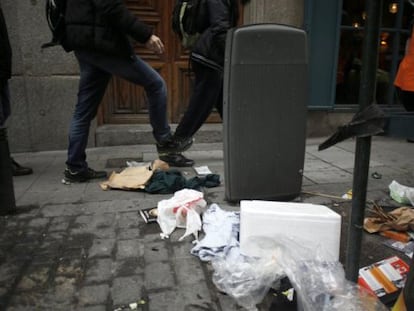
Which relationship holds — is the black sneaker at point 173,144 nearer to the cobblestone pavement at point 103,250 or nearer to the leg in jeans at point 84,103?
the cobblestone pavement at point 103,250

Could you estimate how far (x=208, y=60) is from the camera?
12.2ft

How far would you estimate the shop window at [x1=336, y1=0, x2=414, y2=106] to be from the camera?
5.54 meters

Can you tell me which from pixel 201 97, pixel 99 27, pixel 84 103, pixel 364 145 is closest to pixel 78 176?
pixel 84 103

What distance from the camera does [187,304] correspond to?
173 centimetres

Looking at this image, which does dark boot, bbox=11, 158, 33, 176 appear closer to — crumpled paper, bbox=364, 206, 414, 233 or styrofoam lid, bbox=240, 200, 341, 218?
styrofoam lid, bbox=240, 200, 341, 218

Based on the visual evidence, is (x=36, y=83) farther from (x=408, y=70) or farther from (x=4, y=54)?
(x=408, y=70)

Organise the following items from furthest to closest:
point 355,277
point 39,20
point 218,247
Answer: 1. point 39,20
2. point 218,247
3. point 355,277

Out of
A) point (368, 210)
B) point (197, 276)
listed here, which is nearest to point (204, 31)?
point (368, 210)

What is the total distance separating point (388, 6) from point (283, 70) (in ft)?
13.3

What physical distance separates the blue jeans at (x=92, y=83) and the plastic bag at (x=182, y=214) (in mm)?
1212


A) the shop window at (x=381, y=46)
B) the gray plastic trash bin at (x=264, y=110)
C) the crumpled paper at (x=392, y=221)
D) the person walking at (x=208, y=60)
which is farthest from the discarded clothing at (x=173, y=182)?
the shop window at (x=381, y=46)

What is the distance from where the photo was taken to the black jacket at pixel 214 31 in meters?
3.46

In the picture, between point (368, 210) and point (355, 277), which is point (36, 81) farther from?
point (355, 277)

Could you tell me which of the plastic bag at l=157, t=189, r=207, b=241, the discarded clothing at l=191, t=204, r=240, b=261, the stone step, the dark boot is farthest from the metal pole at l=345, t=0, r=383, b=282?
the stone step
